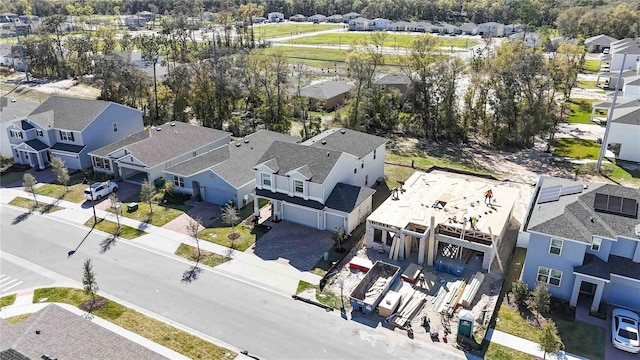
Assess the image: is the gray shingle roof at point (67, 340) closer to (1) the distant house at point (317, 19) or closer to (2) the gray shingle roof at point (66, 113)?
(2) the gray shingle roof at point (66, 113)

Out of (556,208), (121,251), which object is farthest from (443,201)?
(121,251)

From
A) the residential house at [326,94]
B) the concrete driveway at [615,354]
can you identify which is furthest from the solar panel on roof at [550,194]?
the residential house at [326,94]

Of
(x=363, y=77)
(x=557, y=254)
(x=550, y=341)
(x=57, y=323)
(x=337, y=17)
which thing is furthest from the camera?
(x=337, y=17)

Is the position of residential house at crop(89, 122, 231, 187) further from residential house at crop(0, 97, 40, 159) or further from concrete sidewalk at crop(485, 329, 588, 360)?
concrete sidewalk at crop(485, 329, 588, 360)

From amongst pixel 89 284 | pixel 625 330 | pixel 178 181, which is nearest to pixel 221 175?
pixel 178 181

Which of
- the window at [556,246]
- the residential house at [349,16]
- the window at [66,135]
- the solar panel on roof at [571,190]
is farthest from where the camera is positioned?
the residential house at [349,16]

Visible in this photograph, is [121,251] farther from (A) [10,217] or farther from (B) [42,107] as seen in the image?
(B) [42,107]

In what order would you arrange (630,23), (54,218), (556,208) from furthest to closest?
(630,23), (54,218), (556,208)
